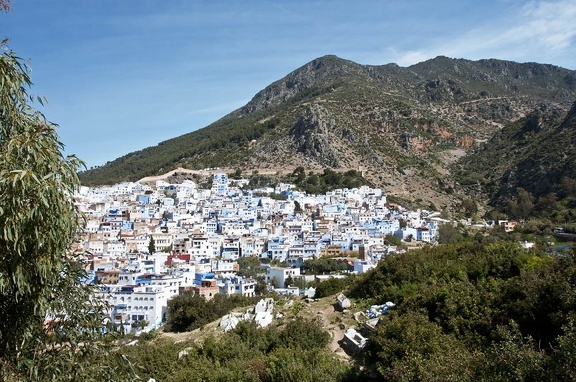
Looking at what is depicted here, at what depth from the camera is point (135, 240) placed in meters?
45.8

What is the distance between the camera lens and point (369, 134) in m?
82.7

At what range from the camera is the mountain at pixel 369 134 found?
3027 inches

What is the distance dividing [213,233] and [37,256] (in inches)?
1888

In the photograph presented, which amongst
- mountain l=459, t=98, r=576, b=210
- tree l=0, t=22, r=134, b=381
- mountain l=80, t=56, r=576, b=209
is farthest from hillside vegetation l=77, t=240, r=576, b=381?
mountain l=80, t=56, r=576, b=209

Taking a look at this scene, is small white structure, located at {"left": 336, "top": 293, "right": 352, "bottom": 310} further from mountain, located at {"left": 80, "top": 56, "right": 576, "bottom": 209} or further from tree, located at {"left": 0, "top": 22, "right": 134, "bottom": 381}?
mountain, located at {"left": 80, "top": 56, "right": 576, "bottom": 209}

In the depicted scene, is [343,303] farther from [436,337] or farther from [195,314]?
[195,314]

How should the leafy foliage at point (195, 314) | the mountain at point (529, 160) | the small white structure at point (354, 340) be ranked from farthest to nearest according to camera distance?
the mountain at point (529, 160) < the leafy foliage at point (195, 314) < the small white structure at point (354, 340)

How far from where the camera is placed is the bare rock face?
3039 inches

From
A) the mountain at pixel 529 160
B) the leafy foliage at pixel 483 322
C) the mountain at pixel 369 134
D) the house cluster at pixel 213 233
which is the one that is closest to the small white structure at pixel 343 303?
the leafy foliage at pixel 483 322

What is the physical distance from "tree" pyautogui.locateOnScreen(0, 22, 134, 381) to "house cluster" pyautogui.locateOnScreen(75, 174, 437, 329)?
2348 centimetres

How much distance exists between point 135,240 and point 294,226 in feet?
54.2

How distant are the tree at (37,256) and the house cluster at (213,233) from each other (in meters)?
23.5

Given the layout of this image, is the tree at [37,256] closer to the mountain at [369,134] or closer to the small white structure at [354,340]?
the small white structure at [354,340]

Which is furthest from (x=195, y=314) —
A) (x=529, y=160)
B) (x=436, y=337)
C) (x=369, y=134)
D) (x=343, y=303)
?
(x=369, y=134)
